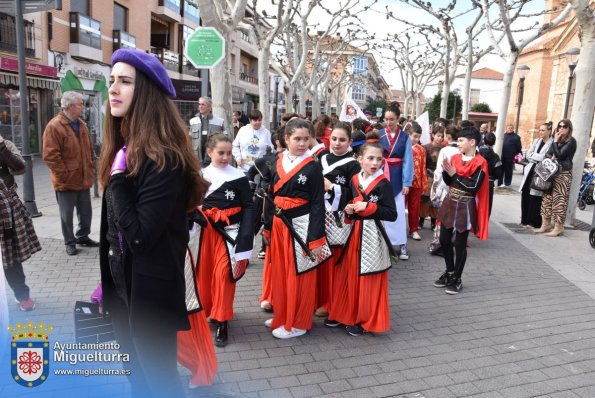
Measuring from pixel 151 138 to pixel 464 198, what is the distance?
4040 mm

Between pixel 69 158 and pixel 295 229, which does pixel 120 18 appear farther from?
pixel 295 229

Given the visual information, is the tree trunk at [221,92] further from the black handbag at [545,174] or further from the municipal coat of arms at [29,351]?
the municipal coat of arms at [29,351]

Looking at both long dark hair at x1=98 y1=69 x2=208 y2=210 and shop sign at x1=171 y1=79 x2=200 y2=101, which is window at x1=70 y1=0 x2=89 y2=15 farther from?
long dark hair at x1=98 y1=69 x2=208 y2=210

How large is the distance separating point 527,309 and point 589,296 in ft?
3.54

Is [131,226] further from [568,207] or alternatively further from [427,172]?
[568,207]

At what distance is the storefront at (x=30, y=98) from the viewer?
659 inches

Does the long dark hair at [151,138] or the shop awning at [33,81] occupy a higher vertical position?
the shop awning at [33,81]

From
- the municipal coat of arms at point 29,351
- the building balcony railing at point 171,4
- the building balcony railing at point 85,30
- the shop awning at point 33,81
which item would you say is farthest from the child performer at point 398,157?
the building balcony railing at point 171,4

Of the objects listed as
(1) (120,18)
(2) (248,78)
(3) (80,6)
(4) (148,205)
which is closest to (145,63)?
(4) (148,205)

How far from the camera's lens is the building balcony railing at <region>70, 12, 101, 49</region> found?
20.6m

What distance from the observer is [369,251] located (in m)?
4.06

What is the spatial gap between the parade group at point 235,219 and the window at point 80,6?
57.5ft

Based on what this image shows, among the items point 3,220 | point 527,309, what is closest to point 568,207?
point 527,309

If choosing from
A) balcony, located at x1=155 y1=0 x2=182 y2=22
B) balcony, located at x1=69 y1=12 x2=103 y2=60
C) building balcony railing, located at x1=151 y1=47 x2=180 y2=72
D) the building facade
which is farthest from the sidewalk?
the building facade
